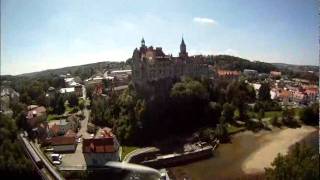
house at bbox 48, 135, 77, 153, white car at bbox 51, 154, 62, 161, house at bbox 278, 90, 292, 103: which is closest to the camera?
white car at bbox 51, 154, 62, 161

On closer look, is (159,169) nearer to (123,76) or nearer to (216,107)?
(216,107)

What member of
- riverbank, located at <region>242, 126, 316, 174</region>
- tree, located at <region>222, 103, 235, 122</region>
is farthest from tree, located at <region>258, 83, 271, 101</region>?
riverbank, located at <region>242, 126, 316, 174</region>

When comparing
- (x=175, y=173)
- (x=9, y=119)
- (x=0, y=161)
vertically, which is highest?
(x=9, y=119)

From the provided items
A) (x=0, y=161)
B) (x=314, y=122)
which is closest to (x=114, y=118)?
(x=0, y=161)

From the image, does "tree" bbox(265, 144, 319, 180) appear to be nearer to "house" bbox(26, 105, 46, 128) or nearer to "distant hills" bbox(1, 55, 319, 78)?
"distant hills" bbox(1, 55, 319, 78)

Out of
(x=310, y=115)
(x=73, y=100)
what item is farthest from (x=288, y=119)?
(x=73, y=100)

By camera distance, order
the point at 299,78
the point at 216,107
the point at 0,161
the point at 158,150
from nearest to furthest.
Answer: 1. the point at 0,161
2. the point at 158,150
3. the point at 216,107
4. the point at 299,78
